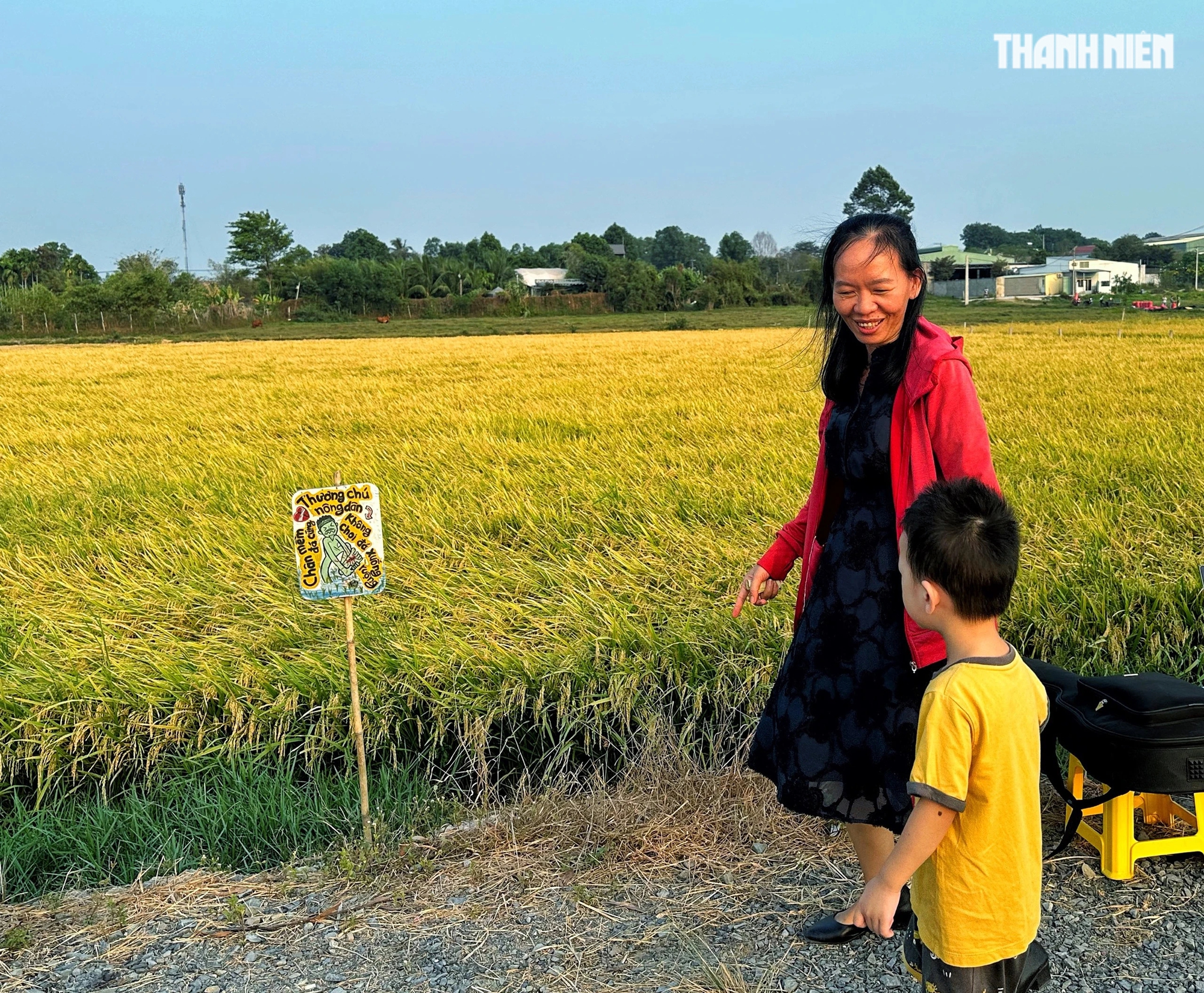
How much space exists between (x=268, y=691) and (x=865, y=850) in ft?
6.31

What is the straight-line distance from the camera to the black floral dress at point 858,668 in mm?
1917

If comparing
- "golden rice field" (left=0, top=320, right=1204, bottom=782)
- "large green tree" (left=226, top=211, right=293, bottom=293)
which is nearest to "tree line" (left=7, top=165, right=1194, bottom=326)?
"large green tree" (left=226, top=211, right=293, bottom=293)

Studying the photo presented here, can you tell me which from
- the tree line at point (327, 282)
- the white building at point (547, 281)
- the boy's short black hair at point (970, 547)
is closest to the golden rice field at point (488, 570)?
the boy's short black hair at point (970, 547)

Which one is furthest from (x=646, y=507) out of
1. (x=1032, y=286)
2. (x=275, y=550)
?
(x=1032, y=286)

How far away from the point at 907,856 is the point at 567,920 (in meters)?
0.86

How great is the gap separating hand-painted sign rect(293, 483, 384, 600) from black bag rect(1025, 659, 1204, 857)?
1.56m

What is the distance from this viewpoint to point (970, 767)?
1495mm

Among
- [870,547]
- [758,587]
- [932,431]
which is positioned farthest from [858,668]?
[932,431]

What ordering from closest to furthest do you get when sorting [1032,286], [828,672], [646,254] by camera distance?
[828,672]
[1032,286]
[646,254]

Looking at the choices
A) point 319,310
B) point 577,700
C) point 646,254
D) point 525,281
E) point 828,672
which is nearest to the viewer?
point 828,672

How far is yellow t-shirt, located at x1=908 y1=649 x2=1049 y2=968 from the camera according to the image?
1.48m

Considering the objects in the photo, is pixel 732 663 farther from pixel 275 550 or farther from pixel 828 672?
pixel 275 550

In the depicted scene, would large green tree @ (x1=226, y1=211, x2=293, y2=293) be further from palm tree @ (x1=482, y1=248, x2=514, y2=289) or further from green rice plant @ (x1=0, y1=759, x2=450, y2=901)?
green rice plant @ (x1=0, y1=759, x2=450, y2=901)

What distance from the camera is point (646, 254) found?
9588 cm
